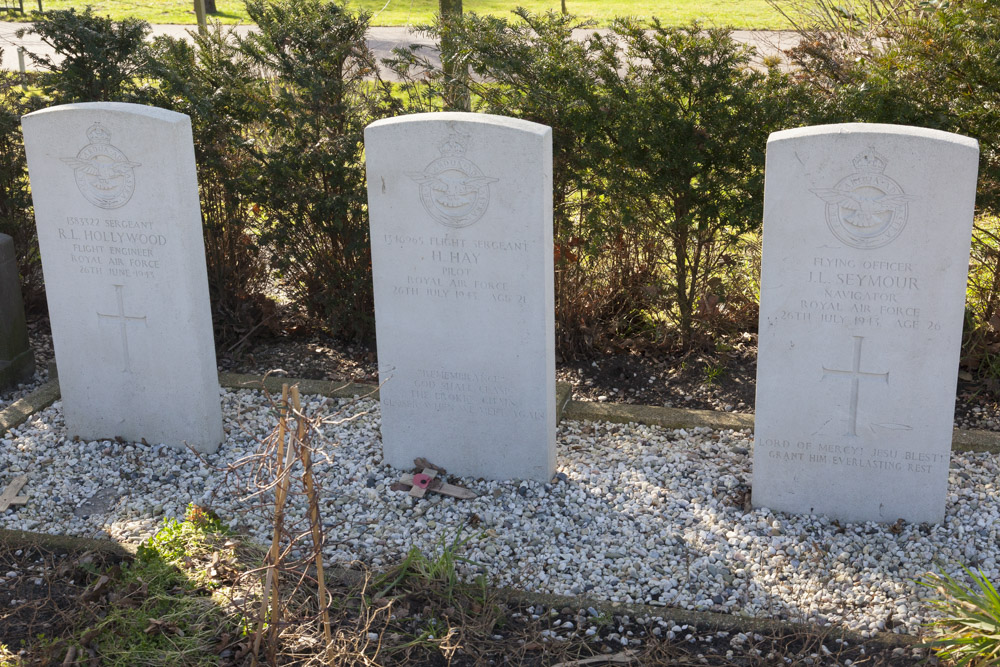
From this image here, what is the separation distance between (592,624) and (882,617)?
1048 millimetres

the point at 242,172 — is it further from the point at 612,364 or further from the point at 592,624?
the point at 592,624

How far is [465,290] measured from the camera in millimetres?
4270

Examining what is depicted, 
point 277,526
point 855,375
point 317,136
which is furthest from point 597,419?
point 277,526

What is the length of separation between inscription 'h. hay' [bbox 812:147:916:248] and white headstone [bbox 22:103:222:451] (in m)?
2.82

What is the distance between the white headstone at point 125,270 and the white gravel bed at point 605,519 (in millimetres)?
235

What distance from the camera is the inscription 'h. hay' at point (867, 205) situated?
364 centimetres

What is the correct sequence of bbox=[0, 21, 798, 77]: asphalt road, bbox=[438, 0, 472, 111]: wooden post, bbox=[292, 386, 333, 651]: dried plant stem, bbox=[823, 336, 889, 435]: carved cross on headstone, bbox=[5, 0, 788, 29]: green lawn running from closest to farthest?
bbox=[292, 386, 333, 651]: dried plant stem → bbox=[823, 336, 889, 435]: carved cross on headstone → bbox=[438, 0, 472, 111]: wooden post → bbox=[0, 21, 798, 77]: asphalt road → bbox=[5, 0, 788, 29]: green lawn

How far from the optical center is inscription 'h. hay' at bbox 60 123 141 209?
4.39 meters

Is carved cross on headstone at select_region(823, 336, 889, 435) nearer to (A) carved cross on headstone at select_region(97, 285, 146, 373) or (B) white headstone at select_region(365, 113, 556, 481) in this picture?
(B) white headstone at select_region(365, 113, 556, 481)

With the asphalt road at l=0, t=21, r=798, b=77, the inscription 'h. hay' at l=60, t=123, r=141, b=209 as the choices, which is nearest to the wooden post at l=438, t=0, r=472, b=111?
the inscription 'h. hay' at l=60, t=123, r=141, b=209

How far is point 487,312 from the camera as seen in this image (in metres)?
4.28

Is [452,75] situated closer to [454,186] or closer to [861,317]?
[454,186]

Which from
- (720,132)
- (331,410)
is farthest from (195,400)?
(720,132)

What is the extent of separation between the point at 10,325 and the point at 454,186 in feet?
10.5
